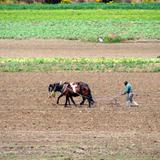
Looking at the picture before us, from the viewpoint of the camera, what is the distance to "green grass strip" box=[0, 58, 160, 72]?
3616 centimetres

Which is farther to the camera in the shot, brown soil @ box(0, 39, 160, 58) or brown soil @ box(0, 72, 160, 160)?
brown soil @ box(0, 39, 160, 58)

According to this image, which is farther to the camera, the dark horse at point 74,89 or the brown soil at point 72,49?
the brown soil at point 72,49

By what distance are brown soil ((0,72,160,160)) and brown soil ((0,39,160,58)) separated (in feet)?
31.5

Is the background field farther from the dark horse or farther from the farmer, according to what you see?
the dark horse

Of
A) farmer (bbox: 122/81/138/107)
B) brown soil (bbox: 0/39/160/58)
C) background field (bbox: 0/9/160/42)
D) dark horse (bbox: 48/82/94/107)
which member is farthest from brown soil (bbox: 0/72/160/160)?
background field (bbox: 0/9/160/42)

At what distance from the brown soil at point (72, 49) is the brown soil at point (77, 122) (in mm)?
9597

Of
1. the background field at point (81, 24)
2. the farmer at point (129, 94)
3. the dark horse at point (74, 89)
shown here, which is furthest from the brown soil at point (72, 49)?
the dark horse at point (74, 89)

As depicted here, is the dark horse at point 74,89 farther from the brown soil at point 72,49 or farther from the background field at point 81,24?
the background field at point 81,24

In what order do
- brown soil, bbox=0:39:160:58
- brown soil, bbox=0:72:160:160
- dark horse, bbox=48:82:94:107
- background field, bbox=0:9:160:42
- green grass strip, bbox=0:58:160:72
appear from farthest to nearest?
background field, bbox=0:9:160:42, brown soil, bbox=0:39:160:58, green grass strip, bbox=0:58:160:72, dark horse, bbox=48:82:94:107, brown soil, bbox=0:72:160:160

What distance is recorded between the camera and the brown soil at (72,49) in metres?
43.1

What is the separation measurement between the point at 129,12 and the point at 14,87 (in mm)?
39835

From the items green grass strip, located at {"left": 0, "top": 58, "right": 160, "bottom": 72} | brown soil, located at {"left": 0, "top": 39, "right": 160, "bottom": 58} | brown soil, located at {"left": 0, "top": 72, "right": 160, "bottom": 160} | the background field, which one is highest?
brown soil, located at {"left": 0, "top": 72, "right": 160, "bottom": 160}

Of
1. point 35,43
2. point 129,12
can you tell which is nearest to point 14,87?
point 35,43

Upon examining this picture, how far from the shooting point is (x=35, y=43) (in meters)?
48.8
